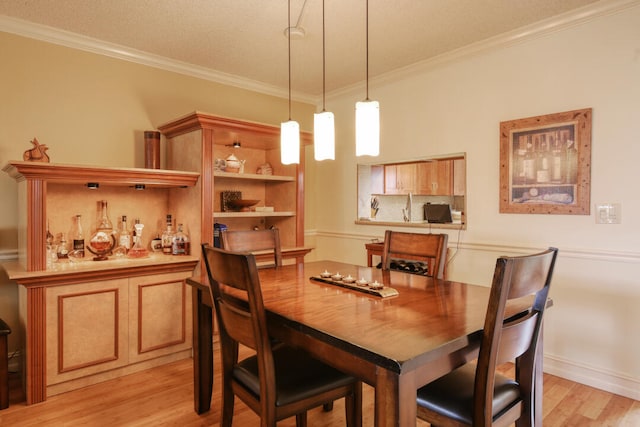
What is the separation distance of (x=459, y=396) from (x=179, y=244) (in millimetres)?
2357

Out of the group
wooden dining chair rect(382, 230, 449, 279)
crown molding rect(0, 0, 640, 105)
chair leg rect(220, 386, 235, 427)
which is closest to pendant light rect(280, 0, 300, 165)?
wooden dining chair rect(382, 230, 449, 279)

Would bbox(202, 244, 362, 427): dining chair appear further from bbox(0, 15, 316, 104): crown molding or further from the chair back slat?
bbox(0, 15, 316, 104): crown molding

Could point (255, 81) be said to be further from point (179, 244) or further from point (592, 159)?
point (592, 159)

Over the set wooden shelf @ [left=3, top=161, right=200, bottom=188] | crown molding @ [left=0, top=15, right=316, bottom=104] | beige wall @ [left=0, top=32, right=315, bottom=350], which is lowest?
wooden shelf @ [left=3, top=161, right=200, bottom=188]

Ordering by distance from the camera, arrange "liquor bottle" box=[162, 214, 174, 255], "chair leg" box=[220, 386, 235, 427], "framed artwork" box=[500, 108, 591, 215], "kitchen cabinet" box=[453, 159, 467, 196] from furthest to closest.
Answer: "kitchen cabinet" box=[453, 159, 467, 196] → "liquor bottle" box=[162, 214, 174, 255] → "framed artwork" box=[500, 108, 591, 215] → "chair leg" box=[220, 386, 235, 427]

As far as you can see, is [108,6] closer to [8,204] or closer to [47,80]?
[47,80]

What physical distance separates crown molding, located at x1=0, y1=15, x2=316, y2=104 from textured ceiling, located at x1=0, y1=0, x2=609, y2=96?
61 millimetres

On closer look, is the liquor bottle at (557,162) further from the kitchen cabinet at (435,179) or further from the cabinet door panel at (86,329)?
the cabinet door panel at (86,329)

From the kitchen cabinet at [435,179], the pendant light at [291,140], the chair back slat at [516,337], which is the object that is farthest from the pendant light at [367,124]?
the kitchen cabinet at [435,179]

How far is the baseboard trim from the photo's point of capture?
92.1 inches

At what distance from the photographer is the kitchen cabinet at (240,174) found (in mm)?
2936

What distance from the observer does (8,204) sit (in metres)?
2.65

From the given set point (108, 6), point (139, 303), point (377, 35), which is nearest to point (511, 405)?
point (139, 303)

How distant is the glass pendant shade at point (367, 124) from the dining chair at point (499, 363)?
0.78 meters
